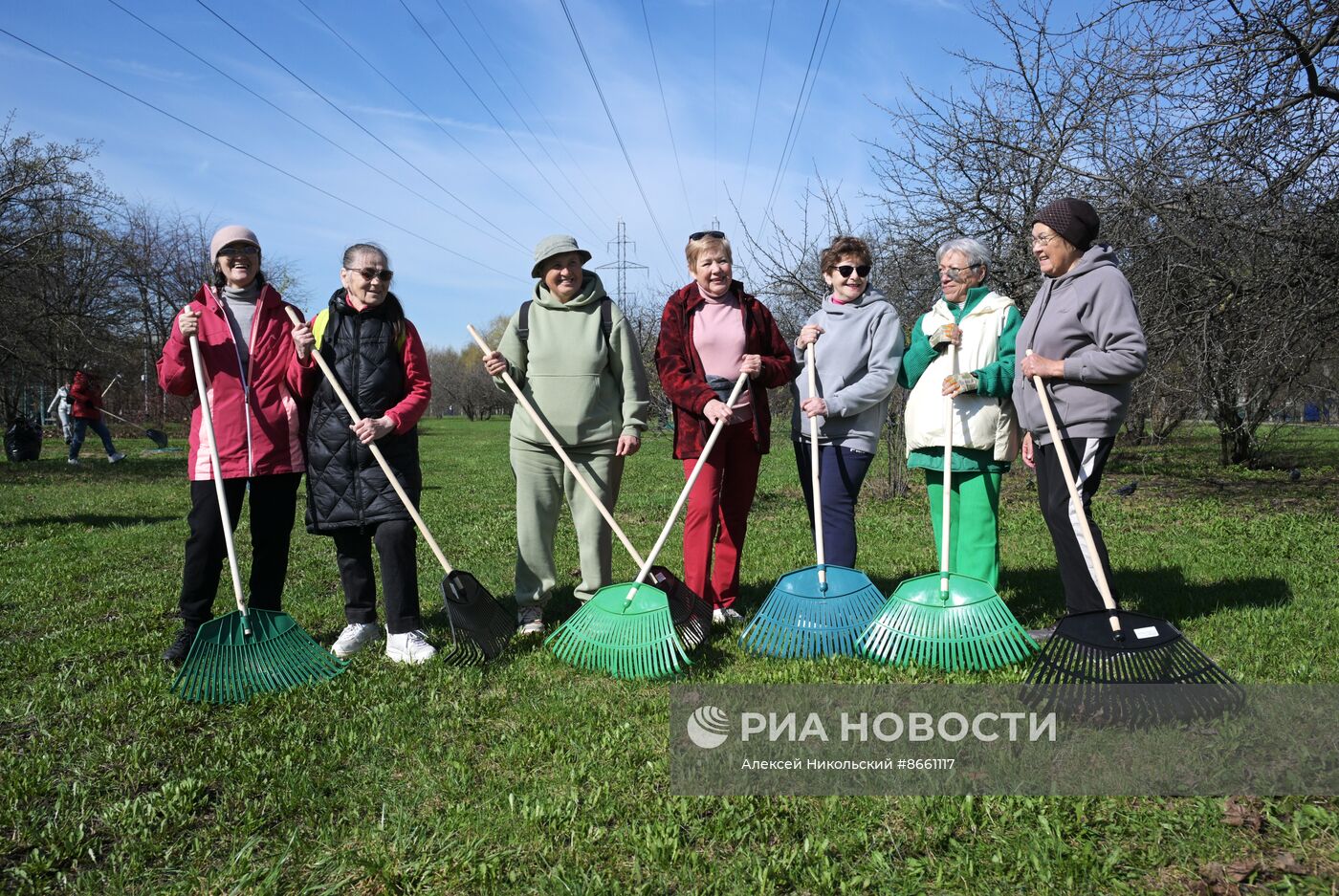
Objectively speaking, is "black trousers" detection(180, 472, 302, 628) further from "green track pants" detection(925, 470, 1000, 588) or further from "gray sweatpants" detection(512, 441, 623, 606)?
"green track pants" detection(925, 470, 1000, 588)

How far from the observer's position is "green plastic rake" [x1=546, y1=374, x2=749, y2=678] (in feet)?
13.0

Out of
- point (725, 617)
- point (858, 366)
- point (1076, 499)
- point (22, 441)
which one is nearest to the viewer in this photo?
point (1076, 499)

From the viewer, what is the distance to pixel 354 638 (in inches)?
178

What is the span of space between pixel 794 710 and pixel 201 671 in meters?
2.56

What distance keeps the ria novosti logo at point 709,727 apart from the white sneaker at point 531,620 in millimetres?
1420

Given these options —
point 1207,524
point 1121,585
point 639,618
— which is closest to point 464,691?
point 639,618

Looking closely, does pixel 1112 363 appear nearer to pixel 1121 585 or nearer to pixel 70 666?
pixel 1121 585

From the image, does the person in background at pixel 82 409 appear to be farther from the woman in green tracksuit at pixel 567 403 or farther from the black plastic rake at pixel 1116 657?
the black plastic rake at pixel 1116 657

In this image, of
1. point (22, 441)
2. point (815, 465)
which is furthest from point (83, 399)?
point (815, 465)

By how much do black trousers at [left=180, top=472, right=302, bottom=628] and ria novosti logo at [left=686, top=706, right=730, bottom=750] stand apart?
7.48ft

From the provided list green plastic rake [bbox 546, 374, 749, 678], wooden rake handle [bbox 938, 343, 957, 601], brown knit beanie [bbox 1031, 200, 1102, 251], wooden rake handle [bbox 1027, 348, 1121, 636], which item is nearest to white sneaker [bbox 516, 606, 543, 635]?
green plastic rake [bbox 546, 374, 749, 678]

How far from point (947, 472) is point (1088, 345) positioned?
875 millimetres

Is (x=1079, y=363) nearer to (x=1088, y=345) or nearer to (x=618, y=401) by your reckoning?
(x=1088, y=345)

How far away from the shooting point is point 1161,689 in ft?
10.3
